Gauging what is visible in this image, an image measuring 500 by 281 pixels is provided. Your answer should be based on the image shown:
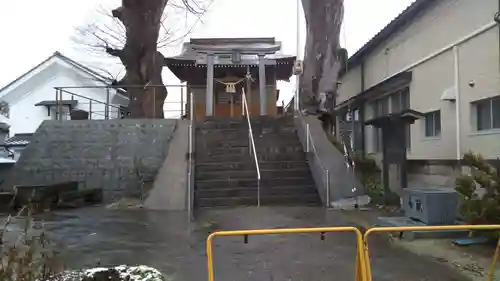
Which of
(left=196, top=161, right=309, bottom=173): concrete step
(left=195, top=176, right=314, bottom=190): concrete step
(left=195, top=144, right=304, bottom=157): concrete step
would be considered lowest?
(left=195, top=176, right=314, bottom=190): concrete step

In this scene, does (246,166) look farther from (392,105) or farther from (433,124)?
(392,105)

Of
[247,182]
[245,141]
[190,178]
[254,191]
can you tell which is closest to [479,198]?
[254,191]

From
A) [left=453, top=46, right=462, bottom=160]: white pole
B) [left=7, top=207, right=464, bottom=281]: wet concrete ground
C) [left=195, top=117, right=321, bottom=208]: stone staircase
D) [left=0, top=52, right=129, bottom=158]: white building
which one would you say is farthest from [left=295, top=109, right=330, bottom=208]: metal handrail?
[left=0, top=52, right=129, bottom=158]: white building

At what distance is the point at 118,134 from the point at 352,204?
25.5ft

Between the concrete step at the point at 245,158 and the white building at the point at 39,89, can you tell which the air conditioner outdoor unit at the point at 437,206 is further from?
the white building at the point at 39,89

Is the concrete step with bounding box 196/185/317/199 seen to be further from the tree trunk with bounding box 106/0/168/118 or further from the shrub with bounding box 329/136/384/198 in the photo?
the tree trunk with bounding box 106/0/168/118

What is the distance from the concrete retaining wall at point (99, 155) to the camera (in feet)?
47.8

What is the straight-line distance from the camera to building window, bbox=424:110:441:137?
1205 centimetres

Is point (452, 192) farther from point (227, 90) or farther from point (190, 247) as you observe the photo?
point (227, 90)

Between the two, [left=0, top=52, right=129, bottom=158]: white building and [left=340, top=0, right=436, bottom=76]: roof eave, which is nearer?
[left=340, top=0, right=436, bottom=76]: roof eave

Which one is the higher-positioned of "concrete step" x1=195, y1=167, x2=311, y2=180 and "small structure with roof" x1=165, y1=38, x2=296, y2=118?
"small structure with roof" x1=165, y1=38, x2=296, y2=118

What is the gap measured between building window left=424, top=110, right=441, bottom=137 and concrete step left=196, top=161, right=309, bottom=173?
3346 millimetres

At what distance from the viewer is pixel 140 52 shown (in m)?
17.4

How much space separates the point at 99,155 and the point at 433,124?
972 centimetres
